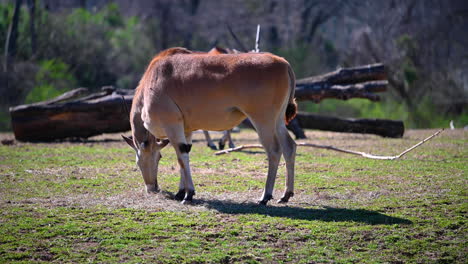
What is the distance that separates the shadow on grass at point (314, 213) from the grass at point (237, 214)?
0.04 ft

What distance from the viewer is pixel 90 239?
5.81m

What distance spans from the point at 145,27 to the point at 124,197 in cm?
2457

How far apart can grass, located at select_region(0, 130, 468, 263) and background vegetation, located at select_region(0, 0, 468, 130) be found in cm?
1086

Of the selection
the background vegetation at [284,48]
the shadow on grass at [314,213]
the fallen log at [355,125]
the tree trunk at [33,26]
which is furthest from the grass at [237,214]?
the tree trunk at [33,26]

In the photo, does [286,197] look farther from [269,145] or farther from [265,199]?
[269,145]

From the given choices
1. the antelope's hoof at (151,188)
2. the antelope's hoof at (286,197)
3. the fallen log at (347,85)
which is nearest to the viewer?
the antelope's hoof at (286,197)

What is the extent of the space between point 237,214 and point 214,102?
1600 mm

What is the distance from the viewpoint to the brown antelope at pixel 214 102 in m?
7.18

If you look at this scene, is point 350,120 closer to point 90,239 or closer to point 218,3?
point 90,239

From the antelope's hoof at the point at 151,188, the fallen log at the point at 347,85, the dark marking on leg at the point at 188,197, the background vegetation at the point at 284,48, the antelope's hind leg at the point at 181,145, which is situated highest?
the antelope's hind leg at the point at 181,145

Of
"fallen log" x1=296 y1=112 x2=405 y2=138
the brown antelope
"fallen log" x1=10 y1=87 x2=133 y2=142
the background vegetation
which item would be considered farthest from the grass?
the background vegetation

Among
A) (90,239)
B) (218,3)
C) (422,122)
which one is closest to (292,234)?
(90,239)

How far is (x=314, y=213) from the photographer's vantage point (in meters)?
6.73

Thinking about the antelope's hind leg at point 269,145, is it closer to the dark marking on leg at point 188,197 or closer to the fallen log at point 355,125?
the dark marking on leg at point 188,197
